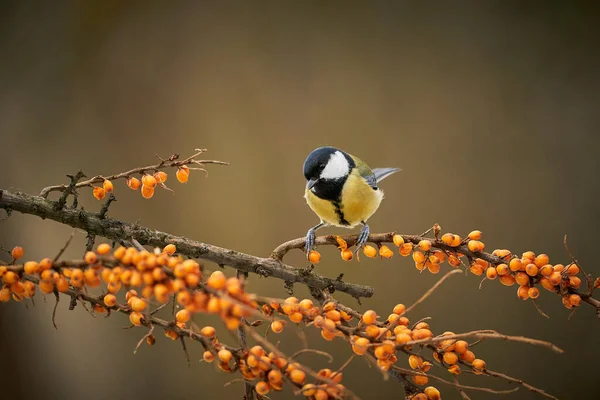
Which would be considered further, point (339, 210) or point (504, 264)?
point (339, 210)

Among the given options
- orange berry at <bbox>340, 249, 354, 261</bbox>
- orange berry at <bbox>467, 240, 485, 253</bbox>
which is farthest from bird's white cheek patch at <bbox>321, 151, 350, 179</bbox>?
orange berry at <bbox>467, 240, 485, 253</bbox>

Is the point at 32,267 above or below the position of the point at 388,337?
above

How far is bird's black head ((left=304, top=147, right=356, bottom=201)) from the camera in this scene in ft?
3.37

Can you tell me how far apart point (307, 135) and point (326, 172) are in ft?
1.89

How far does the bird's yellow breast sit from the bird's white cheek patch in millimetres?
22

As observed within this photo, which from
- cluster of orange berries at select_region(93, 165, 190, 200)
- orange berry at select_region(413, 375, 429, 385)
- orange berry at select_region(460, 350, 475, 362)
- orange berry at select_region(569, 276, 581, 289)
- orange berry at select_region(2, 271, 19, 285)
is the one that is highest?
cluster of orange berries at select_region(93, 165, 190, 200)

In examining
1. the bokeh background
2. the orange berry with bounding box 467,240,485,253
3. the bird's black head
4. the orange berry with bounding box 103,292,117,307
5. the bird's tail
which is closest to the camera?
the orange berry with bounding box 103,292,117,307

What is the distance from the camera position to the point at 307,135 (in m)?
1.61

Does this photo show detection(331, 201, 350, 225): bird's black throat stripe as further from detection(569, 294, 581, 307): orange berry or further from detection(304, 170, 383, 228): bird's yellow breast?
detection(569, 294, 581, 307): orange berry

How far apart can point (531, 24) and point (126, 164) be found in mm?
1258

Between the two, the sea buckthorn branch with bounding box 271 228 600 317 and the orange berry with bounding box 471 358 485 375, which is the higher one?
the sea buckthorn branch with bounding box 271 228 600 317

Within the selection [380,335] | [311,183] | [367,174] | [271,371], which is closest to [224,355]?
[271,371]

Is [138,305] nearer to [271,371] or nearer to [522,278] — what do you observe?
[271,371]

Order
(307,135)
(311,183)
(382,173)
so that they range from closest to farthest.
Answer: (311,183) < (382,173) < (307,135)
